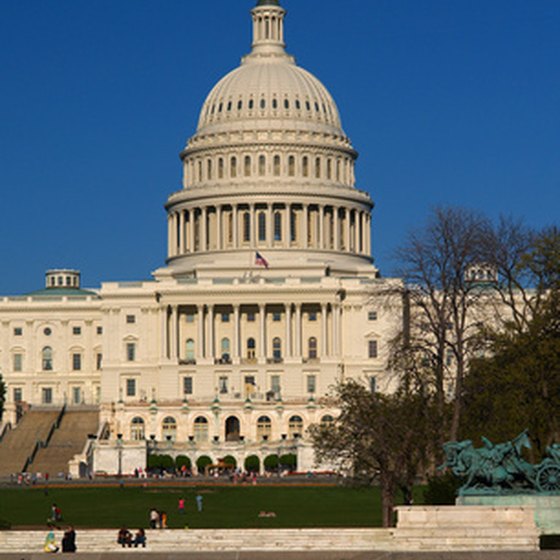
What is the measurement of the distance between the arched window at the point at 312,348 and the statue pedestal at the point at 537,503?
97.4m

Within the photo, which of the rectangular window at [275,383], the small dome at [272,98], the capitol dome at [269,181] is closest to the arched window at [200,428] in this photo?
the rectangular window at [275,383]

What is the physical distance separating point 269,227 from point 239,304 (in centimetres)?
1446

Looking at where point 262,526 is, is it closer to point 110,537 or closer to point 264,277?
point 110,537

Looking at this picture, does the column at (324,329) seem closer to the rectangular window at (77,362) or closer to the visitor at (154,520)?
the rectangular window at (77,362)

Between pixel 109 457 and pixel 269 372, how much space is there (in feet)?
92.6

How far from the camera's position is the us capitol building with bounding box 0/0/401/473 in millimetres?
146625

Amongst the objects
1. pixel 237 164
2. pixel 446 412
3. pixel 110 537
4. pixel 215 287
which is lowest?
pixel 110 537

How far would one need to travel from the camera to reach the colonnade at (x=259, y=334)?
158 metres

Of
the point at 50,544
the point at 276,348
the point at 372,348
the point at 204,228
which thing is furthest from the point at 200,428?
the point at 50,544

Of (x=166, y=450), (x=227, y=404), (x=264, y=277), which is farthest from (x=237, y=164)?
(x=166, y=450)

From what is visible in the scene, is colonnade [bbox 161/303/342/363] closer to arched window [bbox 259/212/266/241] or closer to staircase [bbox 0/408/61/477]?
arched window [bbox 259/212/266/241]

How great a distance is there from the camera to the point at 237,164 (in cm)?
17400

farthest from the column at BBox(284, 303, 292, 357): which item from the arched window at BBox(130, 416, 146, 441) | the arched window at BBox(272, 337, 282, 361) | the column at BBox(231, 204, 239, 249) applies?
the arched window at BBox(130, 416, 146, 441)

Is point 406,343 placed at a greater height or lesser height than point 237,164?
lesser
